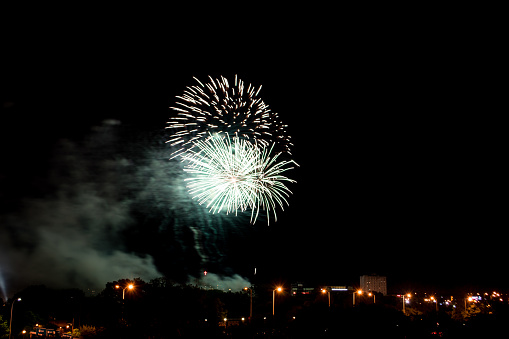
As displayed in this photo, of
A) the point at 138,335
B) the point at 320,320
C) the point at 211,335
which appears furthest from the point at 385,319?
the point at 138,335

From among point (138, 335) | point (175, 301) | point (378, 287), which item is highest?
point (138, 335)

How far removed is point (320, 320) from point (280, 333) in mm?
1722

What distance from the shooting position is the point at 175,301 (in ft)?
181

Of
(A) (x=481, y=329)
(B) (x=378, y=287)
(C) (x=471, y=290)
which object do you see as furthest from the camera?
(B) (x=378, y=287)

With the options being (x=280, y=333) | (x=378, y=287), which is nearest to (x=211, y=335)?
(x=280, y=333)

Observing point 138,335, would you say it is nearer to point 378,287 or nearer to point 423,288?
point 423,288

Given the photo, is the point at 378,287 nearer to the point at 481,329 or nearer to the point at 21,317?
the point at 21,317

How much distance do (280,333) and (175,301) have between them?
44760 millimetres

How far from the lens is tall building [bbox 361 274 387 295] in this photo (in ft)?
552

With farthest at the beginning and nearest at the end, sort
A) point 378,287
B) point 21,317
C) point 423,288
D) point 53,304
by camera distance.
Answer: point 378,287, point 423,288, point 53,304, point 21,317

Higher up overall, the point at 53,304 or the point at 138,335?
the point at 138,335

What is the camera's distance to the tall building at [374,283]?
168262mm

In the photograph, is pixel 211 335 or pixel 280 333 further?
pixel 280 333

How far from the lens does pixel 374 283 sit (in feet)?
561
